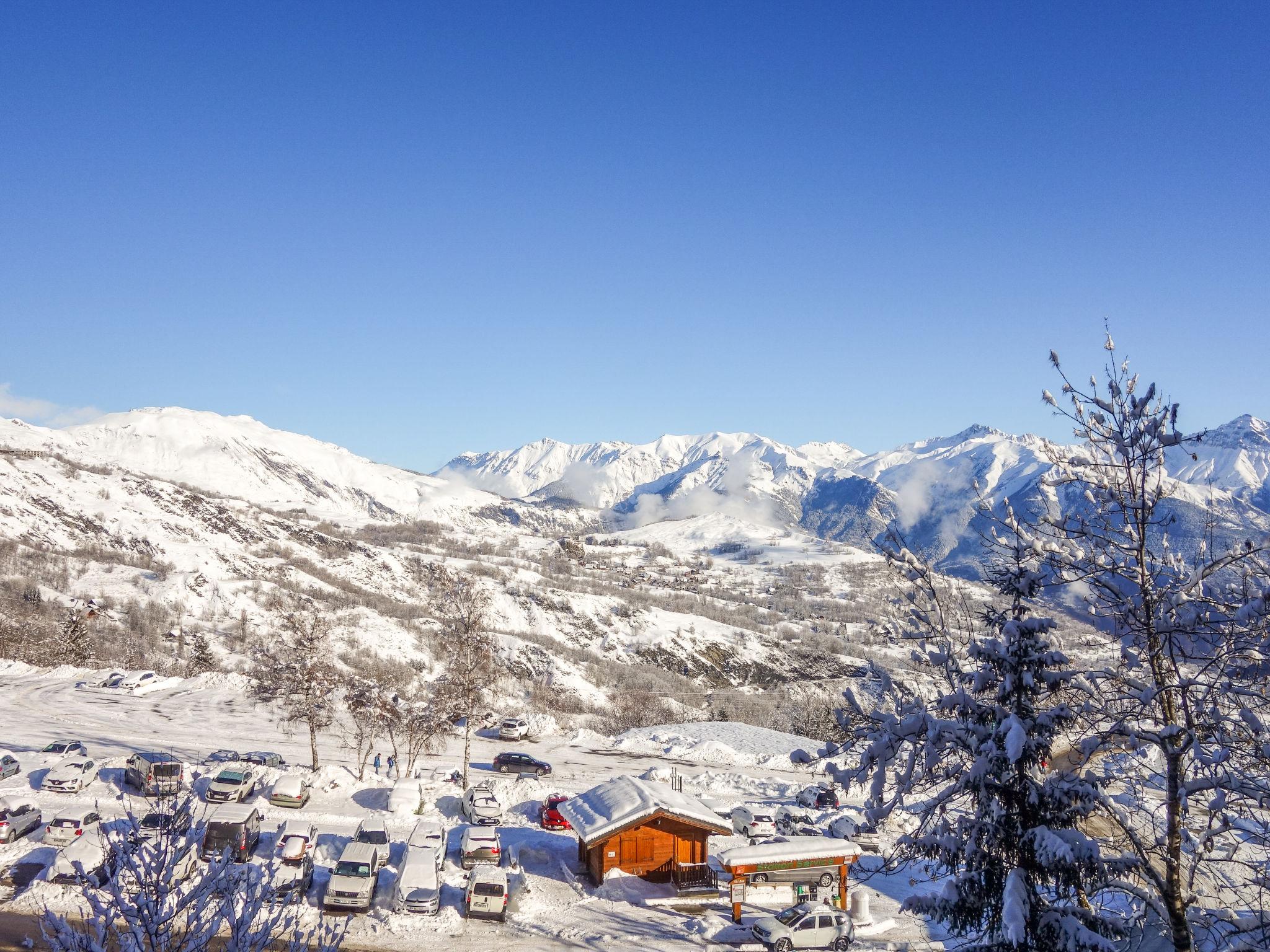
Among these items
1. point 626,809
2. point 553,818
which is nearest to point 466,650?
point 553,818

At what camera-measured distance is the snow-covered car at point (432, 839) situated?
25.2 m

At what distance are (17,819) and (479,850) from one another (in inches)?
587

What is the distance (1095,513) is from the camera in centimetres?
964

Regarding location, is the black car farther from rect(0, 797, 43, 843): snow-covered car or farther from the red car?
rect(0, 797, 43, 843): snow-covered car

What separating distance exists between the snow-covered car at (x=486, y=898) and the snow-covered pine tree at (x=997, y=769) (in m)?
14.2

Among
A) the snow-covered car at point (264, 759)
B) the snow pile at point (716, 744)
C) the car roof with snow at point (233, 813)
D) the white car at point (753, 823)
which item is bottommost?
the snow pile at point (716, 744)

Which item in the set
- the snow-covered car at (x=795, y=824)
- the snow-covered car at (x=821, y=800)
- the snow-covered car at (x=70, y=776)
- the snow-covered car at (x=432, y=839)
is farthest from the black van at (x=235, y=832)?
the snow-covered car at (x=821, y=800)

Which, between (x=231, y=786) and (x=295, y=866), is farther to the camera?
(x=231, y=786)

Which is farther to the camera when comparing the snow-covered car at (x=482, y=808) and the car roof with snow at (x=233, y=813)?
the snow-covered car at (x=482, y=808)

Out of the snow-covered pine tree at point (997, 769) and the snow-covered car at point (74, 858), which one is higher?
the snow-covered pine tree at point (997, 769)

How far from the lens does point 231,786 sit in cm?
3045

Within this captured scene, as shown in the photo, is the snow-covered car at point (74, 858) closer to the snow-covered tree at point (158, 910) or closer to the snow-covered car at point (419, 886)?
the snow-covered car at point (419, 886)

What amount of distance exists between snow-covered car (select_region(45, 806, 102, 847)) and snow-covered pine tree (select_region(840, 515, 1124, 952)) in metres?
25.4

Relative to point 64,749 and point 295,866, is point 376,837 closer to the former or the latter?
point 295,866
